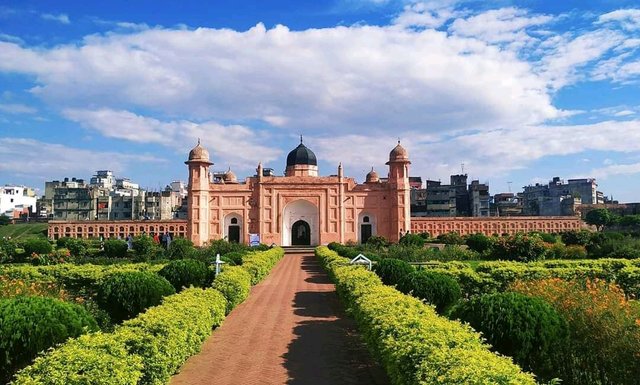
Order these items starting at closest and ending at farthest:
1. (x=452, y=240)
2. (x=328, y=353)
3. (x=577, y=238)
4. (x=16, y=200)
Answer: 1. (x=328, y=353)
2. (x=577, y=238)
3. (x=452, y=240)
4. (x=16, y=200)

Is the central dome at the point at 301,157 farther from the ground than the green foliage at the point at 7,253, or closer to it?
farther from the ground

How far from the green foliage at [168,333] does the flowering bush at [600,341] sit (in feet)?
15.6

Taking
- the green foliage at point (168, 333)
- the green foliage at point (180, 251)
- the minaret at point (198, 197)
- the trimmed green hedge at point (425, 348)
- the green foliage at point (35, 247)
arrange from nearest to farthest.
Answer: the trimmed green hedge at point (425, 348) < the green foliage at point (168, 333) < the green foliage at point (180, 251) < the green foliage at point (35, 247) < the minaret at point (198, 197)

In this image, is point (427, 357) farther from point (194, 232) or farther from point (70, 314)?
point (194, 232)

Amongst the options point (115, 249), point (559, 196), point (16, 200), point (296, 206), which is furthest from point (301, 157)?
point (16, 200)

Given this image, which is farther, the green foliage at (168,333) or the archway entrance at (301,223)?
the archway entrance at (301,223)

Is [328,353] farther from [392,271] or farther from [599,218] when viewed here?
[599,218]

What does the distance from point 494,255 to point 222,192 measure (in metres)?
22.2

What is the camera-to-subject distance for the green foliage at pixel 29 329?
6.10m

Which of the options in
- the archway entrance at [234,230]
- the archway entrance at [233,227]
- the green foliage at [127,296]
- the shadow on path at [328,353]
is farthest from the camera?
the archway entrance at [234,230]

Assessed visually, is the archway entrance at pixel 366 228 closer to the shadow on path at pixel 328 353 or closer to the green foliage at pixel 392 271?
the green foliage at pixel 392 271

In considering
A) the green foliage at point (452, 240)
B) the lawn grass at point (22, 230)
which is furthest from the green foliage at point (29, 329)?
the lawn grass at point (22, 230)

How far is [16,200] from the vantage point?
81.0 meters

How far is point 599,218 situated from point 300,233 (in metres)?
34.3
